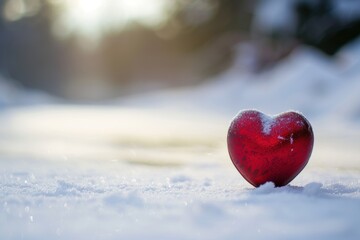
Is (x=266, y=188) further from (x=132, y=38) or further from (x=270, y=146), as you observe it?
(x=132, y=38)

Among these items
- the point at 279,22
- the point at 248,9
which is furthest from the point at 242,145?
the point at 248,9

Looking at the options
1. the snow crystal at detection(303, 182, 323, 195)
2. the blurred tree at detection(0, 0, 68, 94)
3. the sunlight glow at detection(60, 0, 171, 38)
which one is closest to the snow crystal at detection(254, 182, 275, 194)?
the snow crystal at detection(303, 182, 323, 195)

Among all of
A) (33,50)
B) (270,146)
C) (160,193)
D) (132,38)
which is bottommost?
(160,193)

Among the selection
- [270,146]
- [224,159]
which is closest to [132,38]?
[224,159]

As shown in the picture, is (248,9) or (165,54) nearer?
(248,9)

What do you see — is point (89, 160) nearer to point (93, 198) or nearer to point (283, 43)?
point (93, 198)

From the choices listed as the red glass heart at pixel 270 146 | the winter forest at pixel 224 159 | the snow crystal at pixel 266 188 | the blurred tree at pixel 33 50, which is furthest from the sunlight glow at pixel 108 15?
the snow crystal at pixel 266 188

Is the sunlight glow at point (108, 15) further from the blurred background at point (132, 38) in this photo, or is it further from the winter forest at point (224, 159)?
the winter forest at point (224, 159)
